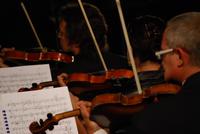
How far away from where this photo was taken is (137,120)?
1.53m

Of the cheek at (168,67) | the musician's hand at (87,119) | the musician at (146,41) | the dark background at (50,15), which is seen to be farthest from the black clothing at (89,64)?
the dark background at (50,15)

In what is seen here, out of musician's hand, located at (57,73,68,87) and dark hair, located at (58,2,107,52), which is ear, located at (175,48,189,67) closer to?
musician's hand, located at (57,73,68,87)

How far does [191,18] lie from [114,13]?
8.99 feet

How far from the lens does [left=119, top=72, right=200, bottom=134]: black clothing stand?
4.87 feet

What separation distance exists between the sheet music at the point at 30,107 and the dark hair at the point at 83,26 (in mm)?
1196

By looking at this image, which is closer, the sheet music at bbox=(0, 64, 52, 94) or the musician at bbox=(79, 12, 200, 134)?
the musician at bbox=(79, 12, 200, 134)

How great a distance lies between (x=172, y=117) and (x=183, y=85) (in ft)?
0.53

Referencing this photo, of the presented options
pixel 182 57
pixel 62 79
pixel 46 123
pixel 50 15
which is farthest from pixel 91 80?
pixel 50 15

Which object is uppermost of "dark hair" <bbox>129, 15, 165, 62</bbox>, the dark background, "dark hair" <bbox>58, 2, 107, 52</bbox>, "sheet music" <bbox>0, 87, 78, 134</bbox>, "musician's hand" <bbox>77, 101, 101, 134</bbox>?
the dark background

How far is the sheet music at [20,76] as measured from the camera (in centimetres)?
236

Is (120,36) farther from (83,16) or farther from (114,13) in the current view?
(83,16)

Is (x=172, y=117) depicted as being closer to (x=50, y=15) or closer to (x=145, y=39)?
(x=145, y=39)

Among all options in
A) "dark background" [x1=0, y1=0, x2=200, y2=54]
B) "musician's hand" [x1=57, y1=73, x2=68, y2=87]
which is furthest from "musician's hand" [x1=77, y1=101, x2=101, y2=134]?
"dark background" [x1=0, y1=0, x2=200, y2=54]

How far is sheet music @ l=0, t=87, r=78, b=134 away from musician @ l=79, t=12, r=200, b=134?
1.40 ft
